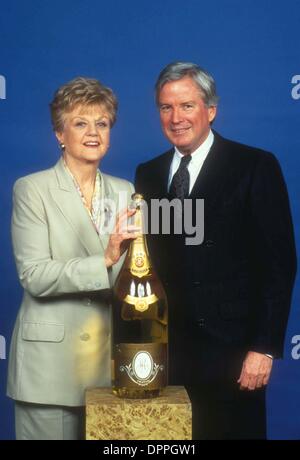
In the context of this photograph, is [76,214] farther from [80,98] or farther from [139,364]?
[139,364]

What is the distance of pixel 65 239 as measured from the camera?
6.32ft

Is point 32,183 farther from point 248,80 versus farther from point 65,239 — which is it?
point 248,80

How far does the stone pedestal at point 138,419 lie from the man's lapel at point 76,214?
1.33 feet

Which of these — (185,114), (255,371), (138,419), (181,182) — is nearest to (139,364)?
(138,419)

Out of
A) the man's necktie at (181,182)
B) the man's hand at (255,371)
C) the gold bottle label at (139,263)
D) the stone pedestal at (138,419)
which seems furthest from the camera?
the man's necktie at (181,182)

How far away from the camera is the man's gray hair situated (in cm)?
208

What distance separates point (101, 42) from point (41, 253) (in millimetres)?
666

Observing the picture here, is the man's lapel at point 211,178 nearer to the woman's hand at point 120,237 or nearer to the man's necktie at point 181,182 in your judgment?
the man's necktie at point 181,182

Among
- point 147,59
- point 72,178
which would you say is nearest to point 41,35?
point 147,59

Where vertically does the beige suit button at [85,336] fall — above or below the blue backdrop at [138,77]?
below

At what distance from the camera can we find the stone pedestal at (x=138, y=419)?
5.69ft

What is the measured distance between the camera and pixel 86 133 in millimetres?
1981


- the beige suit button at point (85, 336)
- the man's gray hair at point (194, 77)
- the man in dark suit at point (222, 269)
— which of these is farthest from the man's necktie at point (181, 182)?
the beige suit button at point (85, 336)

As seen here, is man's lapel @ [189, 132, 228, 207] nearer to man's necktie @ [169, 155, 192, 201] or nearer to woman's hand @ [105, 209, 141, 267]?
man's necktie @ [169, 155, 192, 201]
